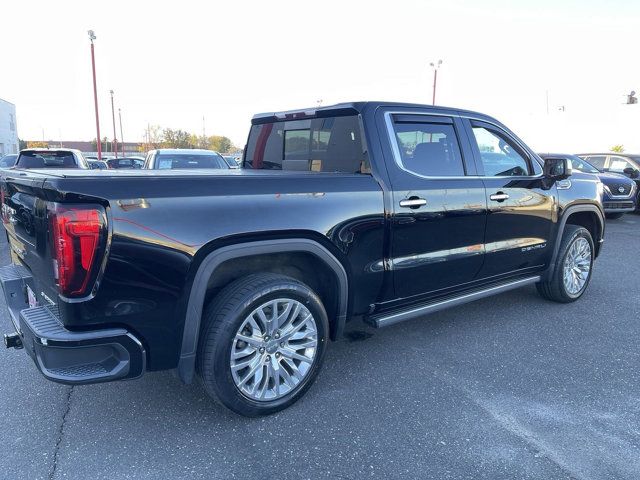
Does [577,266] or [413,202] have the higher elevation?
[413,202]

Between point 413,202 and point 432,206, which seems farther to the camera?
point 432,206

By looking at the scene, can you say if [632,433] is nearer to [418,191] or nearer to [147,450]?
[418,191]

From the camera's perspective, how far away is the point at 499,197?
13.4 feet

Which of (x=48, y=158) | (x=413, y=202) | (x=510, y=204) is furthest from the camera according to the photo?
(x=48, y=158)

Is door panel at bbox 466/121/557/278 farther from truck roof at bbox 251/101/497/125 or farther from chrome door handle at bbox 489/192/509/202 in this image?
truck roof at bbox 251/101/497/125

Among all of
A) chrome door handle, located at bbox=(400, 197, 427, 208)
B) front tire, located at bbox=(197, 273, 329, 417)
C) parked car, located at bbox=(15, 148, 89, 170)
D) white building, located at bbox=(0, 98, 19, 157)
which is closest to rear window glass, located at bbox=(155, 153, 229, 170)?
parked car, located at bbox=(15, 148, 89, 170)

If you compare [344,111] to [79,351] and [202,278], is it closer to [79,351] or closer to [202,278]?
[202,278]

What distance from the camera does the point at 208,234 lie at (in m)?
2.57

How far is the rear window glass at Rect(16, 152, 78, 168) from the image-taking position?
31.5ft

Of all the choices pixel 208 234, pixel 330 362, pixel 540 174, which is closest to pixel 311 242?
pixel 208 234

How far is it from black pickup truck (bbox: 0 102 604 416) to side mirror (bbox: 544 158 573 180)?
0.02 metres

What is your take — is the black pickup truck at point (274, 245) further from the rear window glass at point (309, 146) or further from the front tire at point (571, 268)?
the front tire at point (571, 268)

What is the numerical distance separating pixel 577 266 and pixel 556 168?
50.5 inches

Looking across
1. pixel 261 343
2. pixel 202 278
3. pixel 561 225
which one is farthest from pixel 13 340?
pixel 561 225
